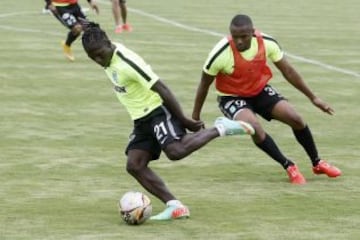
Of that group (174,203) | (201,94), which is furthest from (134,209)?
(201,94)

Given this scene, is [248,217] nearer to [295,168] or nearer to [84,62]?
[295,168]

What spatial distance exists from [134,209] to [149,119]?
84 cm

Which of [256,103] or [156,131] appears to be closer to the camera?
[156,131]

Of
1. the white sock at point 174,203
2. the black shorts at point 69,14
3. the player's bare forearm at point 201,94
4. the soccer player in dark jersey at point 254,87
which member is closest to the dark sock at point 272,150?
the soccer player in dark jersey at point 254,87

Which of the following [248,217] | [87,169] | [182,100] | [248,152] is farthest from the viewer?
[182,100]

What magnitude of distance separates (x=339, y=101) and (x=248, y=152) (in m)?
4.35

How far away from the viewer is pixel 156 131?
9320 mm

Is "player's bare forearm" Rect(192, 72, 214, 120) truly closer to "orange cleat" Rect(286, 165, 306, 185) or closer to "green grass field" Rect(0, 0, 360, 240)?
"green grass field" Rect(0, 0, 360, 240)

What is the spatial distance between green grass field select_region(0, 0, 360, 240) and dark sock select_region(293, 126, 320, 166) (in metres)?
0.20

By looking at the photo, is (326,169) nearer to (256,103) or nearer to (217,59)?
(256,103)

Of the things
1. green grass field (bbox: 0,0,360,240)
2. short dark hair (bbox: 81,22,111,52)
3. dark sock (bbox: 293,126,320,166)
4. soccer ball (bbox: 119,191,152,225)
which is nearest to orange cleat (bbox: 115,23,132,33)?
green grass field (bbox: 0,0,360,240)

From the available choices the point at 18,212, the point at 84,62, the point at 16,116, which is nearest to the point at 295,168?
the point at 18,212

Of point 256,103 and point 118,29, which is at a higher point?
point 256,103

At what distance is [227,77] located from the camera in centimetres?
1105
